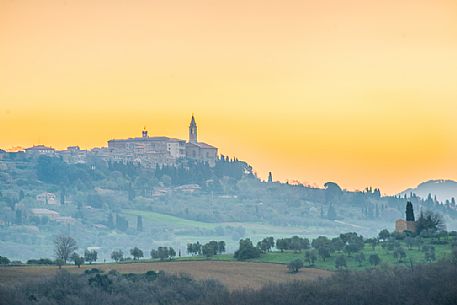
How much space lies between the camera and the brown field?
343 feet

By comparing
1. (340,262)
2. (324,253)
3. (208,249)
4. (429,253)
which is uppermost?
(208,249)

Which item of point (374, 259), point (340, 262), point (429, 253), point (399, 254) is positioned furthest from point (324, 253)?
point (429, 253)

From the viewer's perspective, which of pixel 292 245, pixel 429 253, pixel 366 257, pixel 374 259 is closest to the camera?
pixel 429 253

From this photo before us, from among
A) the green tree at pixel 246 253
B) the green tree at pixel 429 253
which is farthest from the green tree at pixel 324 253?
the green tree at pixel 429 253

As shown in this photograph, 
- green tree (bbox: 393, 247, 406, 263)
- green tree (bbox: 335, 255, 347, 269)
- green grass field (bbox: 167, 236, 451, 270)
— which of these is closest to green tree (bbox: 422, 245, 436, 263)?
green grass field (bbox: 167, 236, 451, 270)

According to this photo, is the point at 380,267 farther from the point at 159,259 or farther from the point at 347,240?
the point at 159,259

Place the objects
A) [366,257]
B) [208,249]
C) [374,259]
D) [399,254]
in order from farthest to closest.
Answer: [208,249] → [366,257] → [399,254] → [374,259]

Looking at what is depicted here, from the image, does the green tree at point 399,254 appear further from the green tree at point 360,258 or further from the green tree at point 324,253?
the green tree at point 324,253

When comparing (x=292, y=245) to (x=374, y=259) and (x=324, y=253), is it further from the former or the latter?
(x=374, y=259)

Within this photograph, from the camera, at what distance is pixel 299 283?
96.9 metres

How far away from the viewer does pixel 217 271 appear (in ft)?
373

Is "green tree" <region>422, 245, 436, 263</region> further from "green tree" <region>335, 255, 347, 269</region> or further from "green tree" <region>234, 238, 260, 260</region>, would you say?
"green tree" <region>234, 238, 260, 260</region>

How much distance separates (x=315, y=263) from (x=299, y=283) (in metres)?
19.6

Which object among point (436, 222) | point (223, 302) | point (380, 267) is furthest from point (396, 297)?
point (436, 222)
